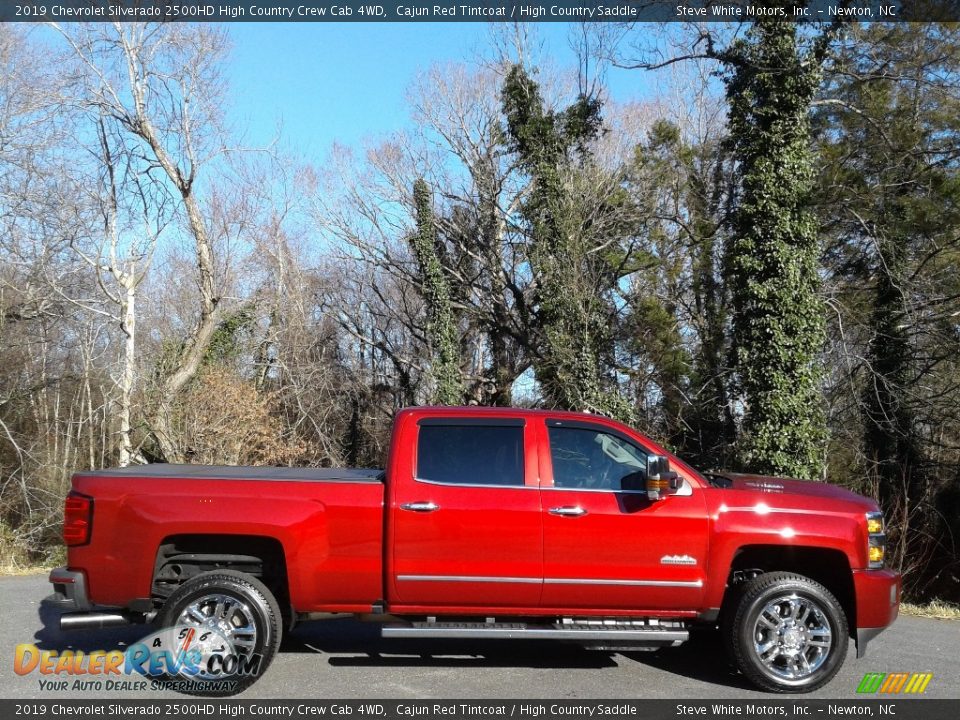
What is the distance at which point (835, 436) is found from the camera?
18.1 m

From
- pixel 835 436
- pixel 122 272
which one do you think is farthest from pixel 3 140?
pixel 835 436

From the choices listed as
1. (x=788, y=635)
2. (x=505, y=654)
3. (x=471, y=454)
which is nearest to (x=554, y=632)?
(x=505, y=654)

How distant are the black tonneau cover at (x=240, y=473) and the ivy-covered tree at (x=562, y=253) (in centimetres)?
1544

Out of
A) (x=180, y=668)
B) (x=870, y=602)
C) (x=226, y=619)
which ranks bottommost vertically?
(x=180, y=668)

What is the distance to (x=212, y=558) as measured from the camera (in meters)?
5.98

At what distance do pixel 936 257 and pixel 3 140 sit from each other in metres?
20.2

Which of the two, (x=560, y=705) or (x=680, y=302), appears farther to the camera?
(x=680, y=302)

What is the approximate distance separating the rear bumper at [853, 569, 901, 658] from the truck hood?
0.50 metres

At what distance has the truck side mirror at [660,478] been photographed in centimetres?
573

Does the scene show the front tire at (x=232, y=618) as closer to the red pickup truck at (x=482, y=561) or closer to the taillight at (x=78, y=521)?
the red pickup truck at (x=482, y=561)

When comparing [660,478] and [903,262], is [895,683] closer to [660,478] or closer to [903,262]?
[660,478]

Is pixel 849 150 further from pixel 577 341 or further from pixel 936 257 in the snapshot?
pixel 577 341

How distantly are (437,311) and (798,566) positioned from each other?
2222 centimetres

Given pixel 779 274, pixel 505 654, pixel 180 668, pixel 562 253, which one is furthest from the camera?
pixel 562 253
